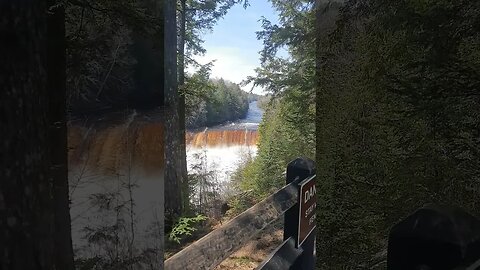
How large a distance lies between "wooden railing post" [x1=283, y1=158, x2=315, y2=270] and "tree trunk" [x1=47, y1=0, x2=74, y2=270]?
0.80m

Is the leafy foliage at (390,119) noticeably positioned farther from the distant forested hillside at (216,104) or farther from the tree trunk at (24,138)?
the tree trunk at (24,138)

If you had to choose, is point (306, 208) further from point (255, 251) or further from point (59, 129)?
point (59, 129)

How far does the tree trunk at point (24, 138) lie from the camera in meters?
0.95

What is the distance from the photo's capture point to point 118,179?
3.94 ft

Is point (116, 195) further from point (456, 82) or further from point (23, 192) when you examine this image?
point (456, 82)

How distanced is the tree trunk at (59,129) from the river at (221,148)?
53 centimetres

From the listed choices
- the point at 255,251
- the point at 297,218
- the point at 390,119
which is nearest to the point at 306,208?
the point at 297,218

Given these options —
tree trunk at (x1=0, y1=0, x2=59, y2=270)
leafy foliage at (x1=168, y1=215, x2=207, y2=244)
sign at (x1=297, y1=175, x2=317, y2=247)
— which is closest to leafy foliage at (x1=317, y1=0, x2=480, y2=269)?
sign at (x1=297, y1=175, x2=317, y2=247)

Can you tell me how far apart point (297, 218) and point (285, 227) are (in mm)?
88

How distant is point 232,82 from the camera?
1.47 m

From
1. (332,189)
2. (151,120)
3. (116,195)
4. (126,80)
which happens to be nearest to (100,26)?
(126,80)

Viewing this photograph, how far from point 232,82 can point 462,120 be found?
80 cm

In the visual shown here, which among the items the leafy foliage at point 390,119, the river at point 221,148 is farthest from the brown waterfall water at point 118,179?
the leafy foliage at point 390,119

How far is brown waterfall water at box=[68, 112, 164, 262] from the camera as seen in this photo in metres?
1.15
